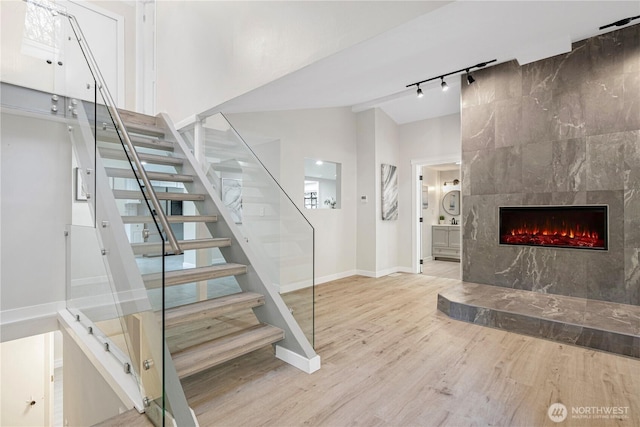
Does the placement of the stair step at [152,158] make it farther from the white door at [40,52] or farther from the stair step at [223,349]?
the stair step at [223,349]

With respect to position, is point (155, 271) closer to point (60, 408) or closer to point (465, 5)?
point (465, 5)

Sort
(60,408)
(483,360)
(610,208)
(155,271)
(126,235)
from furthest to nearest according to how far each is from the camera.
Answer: (60,408), (610,208), (483,360), (126,235), (155,271)

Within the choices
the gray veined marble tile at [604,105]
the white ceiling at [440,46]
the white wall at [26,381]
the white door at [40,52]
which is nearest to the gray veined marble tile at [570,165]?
the gray veined marble tile at [604,105]

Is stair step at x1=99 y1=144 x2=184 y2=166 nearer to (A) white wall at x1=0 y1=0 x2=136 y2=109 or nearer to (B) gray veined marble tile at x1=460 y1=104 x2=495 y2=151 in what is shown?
(A) white wall at x1=0 y1=0 x2=136 y2=109

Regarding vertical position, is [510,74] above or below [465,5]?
above

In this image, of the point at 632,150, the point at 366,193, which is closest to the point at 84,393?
the point at 366,193

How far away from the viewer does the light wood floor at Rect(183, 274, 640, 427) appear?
75.3 inches

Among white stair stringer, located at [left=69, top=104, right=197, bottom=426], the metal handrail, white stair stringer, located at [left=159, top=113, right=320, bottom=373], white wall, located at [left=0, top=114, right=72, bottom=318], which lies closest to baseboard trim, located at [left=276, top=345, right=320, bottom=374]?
white stair stringer, located at [left=159, top=113, right=320, bottom=373]

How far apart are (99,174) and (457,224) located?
796 centimetres

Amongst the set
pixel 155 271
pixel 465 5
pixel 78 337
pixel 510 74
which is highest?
pixel 510 74

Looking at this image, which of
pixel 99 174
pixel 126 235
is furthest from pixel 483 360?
pixel 99 174

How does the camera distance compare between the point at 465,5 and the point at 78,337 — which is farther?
the point at 78,337

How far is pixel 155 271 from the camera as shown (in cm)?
178

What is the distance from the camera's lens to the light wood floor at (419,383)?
1.91 meters
